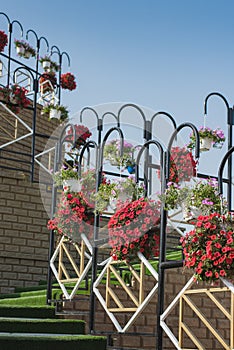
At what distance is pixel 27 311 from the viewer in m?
5.98

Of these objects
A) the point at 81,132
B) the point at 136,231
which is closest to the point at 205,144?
the point at 81,132

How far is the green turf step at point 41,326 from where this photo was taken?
529 centimetres

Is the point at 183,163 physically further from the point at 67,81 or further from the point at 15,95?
the point at 67,81

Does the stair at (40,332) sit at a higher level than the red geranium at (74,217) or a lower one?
lower

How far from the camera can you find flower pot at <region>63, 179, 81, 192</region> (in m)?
6.88

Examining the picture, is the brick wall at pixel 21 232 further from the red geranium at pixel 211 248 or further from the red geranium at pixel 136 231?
the red geranium at pixel 211 248

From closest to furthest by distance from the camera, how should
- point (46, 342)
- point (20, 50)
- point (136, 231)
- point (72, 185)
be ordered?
point (46, 342) → point (136, 231) → point (72, 185) → point (20, 50)

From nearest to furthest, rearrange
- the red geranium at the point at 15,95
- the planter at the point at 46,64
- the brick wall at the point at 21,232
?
the brick wall at the point at 21,232, the red geranium at the point at 15,95, the planter at the point at 46,64

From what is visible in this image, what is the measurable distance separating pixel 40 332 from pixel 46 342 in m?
0.70

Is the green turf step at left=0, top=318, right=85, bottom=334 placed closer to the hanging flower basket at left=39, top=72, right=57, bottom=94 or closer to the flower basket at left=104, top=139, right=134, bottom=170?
the flower basket at left=104, top=139, right=134, bottom=170

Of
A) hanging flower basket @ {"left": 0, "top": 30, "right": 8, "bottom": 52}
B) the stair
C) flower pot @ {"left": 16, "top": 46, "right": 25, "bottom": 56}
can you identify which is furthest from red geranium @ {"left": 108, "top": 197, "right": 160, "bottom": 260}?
flower pot @ {"left": 16, "top": 46, "right": 25, "bottom": 56}

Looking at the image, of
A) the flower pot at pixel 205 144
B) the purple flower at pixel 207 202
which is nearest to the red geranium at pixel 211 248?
the purple flower at pixel 207 202

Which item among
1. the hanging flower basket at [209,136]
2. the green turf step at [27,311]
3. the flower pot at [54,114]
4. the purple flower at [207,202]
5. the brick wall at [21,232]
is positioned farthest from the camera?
the flower pot at [54,114]

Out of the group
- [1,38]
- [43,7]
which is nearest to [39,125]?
[1,38]
